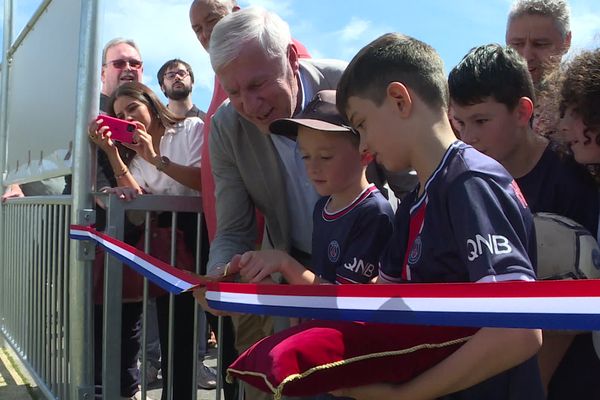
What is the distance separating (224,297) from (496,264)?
736 millimetres

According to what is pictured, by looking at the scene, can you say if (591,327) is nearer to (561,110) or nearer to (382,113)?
(382,113)

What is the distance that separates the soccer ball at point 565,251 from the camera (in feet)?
5.16

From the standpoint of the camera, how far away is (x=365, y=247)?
1952mm

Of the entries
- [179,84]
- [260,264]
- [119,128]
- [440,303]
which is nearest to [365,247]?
[260,264]

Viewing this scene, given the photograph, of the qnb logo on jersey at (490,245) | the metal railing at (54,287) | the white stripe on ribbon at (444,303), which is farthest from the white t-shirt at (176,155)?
the qnb logo on jersey at (490,245)

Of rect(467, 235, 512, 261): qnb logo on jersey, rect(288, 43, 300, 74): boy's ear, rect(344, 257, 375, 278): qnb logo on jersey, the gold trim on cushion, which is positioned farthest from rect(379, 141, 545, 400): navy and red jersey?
rect(288, 43, 300, 74): boy's ear

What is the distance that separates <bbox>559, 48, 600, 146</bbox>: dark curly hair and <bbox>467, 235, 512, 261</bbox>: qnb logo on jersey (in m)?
0.72

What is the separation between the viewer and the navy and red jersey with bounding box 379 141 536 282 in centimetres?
119

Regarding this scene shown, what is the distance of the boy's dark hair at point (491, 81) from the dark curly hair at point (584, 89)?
0.49ft

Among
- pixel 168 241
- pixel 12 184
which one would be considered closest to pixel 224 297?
pixel 168 241

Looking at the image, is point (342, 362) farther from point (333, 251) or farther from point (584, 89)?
point (584, 89)

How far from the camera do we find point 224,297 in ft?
5.41

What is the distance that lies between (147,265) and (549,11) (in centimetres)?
198

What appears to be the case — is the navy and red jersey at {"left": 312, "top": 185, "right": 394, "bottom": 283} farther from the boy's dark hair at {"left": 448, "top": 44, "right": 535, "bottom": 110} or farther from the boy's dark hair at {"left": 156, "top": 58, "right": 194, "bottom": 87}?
the boy's dark hair at {"left": 156, "top": 58, "right": 194, "bottom": 87}
